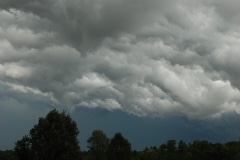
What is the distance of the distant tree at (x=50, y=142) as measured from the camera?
3351 inches

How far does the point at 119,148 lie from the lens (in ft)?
424

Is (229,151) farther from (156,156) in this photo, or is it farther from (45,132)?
(45,132)

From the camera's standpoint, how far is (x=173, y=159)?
567 ft

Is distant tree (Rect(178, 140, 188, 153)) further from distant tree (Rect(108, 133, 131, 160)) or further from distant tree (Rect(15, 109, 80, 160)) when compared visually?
distant tree (Rect(15, 109, 80, 160))

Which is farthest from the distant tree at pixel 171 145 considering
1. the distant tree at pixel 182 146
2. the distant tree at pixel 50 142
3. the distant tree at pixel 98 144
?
the distant tree at pixel 50 142

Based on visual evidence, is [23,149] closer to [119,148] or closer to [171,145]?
[119,148]

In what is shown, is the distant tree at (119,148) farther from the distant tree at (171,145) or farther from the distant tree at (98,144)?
the distant tree at (171,145)

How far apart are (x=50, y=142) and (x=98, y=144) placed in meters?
56.8

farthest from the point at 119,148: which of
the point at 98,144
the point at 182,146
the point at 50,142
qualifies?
the point at 182,146

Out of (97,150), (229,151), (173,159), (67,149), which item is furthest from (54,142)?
(173,159)

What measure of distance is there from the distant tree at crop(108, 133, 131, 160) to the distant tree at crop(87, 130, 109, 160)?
33.0 ft

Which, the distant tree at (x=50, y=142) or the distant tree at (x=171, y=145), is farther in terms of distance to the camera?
the distant tree at (x=171, y=145)

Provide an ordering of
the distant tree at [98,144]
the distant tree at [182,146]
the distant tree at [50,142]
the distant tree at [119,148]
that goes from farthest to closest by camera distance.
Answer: the distant tree at [182,146]
the distant tree at [98,144]
the distant tree at [119,148]
the distant tree at [50,142]

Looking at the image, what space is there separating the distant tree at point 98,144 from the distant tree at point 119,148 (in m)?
10.1
